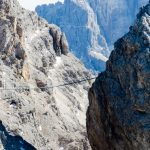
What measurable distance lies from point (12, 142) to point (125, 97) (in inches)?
843

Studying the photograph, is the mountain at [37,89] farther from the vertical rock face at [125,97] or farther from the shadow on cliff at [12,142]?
the vertical rock face at [125,97]

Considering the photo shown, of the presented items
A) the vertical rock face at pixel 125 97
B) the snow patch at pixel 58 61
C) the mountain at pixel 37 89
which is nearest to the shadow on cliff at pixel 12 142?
the mountain at pixel 37 89

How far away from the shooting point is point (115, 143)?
33.9 m

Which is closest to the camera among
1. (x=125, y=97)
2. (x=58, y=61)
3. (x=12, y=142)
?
(x=125, y=97)

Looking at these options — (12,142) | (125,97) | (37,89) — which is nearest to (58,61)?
(37,89)

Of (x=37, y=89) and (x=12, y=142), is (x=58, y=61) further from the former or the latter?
(x=12, y=142)

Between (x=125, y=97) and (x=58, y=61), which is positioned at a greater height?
(x=58, y=61)

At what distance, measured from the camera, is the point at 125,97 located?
107 ft

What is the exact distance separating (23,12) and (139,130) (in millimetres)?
65355

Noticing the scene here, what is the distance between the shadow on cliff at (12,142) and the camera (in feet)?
165

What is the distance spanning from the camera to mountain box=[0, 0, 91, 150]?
5725 cm

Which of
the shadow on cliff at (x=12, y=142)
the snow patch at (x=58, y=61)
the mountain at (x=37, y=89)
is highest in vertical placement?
the snow patch at (x=58, y=61)

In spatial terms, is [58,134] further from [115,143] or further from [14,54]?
[115,143]

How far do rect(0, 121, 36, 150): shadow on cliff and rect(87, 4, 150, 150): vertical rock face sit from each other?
14225 millimetres
